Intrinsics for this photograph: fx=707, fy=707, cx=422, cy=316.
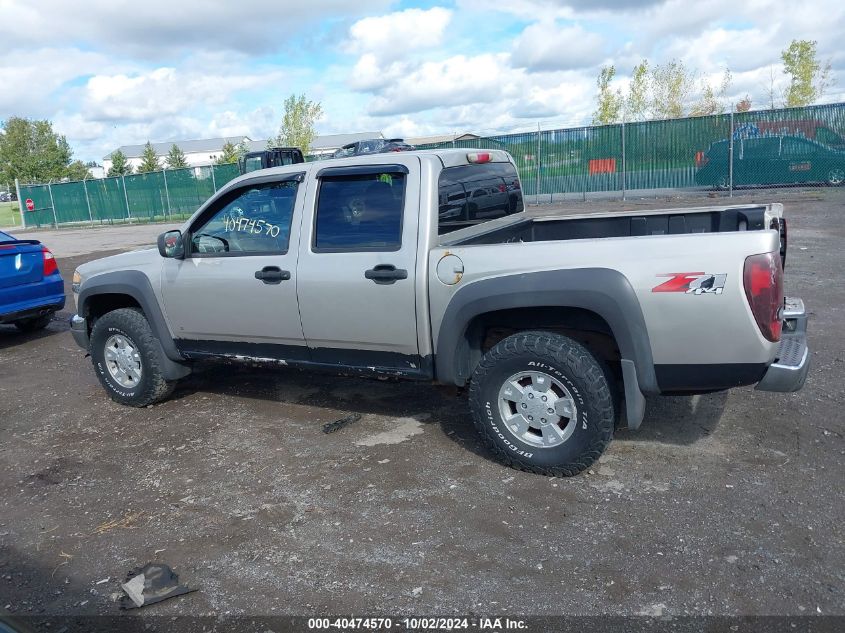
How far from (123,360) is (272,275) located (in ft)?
5.95

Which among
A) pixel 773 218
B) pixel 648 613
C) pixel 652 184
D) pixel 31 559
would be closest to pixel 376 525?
pixel 648 613

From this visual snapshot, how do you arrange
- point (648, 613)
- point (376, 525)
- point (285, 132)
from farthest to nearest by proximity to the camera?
point (285, 132)
point (376, 525)
point (648, 613)

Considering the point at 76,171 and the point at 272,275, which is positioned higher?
the point at 76,171

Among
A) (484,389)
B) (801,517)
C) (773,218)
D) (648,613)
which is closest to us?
(648,613)

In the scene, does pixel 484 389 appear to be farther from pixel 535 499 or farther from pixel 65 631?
pixel 65 631

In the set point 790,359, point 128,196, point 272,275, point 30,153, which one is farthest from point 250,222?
point 30,153

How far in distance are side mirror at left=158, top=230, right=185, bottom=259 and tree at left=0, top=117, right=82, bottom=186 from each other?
2034 inches

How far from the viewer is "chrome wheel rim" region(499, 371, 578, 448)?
396 centimetres

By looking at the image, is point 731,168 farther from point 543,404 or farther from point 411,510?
point 411,510

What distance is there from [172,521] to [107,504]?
53 cm

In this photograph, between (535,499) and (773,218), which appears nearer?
(535,499)

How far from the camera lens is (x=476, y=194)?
15.8 feet

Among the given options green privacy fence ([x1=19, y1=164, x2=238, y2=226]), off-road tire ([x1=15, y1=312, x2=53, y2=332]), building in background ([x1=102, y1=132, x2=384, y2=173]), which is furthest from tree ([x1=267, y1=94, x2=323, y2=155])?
building in background ([x1=102, y1=132, x2=384, y2=173])

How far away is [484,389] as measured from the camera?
4.10 meters
